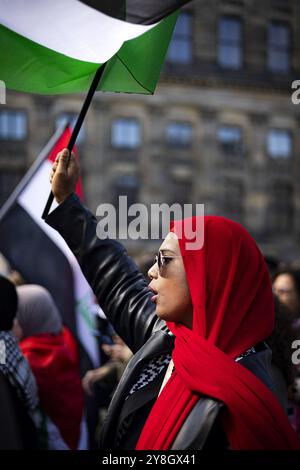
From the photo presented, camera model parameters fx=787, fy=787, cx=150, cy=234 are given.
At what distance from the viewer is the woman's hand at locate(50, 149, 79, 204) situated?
112 inches

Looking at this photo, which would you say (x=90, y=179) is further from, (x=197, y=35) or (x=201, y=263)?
(x=201, y=263)

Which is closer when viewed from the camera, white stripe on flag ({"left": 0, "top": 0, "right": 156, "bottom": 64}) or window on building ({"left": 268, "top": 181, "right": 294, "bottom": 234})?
white stripe on flag ({"left": 0, "top": 0, "right": 156, "bottom": 64})

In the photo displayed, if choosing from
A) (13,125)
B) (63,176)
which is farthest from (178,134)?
(63,176)

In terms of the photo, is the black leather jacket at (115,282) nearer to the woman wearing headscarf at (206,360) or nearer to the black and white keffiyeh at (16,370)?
the woman wearing headscarf at (206,360)

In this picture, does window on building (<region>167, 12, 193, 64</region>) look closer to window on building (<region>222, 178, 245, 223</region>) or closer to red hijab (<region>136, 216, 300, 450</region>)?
window on building (<region>222, 178, 245, 223</region>)

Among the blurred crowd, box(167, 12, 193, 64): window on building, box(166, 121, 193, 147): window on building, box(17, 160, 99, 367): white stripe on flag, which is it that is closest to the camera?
the blurred crowd

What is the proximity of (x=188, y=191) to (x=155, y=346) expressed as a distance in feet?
82.9

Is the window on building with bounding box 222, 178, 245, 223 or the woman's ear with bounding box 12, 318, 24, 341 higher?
the woman's ear with bounding box 12, 318, 24, 341

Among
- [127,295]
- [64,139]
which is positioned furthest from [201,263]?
[64,139]

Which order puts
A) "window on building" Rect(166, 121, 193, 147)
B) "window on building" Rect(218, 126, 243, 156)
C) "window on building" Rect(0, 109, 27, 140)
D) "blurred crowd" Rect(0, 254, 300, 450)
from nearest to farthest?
1. "blurred crowd" Rect(0, 254, 300, 450)
2. "window on building" Rect(0, 109, 27, 140)
3. "window on building" Rect(166, 121, 193, 147)
4. "window on building" Rect(218, 126, 243, 156)

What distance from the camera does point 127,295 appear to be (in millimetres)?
2744

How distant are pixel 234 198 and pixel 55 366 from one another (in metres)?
24.1

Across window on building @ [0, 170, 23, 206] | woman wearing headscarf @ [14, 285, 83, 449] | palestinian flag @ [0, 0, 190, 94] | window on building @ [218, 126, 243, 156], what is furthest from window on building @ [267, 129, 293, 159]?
palestinian flag @ [0, 0, 190, 94]

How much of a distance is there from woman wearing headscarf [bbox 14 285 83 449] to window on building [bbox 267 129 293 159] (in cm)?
2496
